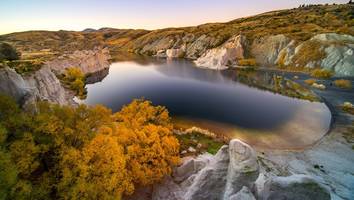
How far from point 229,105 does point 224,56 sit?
85.9m

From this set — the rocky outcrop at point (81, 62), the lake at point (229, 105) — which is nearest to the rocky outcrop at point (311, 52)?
the lake at point (229, 105)

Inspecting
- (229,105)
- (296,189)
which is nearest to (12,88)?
(296,189)

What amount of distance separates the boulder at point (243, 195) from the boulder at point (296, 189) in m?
1.18

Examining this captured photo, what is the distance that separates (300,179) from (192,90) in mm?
77637

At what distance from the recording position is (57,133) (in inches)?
878

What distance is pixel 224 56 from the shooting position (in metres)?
152

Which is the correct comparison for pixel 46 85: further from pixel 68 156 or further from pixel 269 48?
pixel 269 48

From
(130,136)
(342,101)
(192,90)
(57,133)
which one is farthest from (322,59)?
(57,133)

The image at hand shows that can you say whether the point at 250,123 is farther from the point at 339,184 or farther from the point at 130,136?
the point at 130,136

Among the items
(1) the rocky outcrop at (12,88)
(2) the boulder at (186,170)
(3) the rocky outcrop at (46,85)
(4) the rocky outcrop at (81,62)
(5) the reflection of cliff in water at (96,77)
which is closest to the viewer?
(1) the rocky outcrop at (12,88)

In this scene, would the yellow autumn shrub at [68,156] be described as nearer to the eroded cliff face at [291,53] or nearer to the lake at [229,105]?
the lake at [229,105]

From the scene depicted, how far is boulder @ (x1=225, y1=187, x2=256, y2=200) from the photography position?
1770 centimetres

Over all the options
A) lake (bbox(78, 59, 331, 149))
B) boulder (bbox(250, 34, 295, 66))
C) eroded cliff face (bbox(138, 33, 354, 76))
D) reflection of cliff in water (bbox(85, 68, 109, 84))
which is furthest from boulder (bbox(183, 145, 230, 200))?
boulder (bbox(250, 34, 295, 66))

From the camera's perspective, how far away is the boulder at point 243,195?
1770 centimetres
